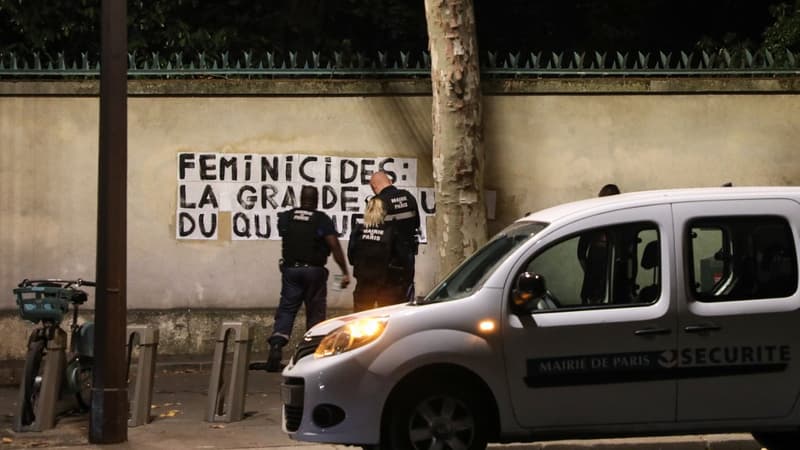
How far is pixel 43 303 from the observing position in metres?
10.4

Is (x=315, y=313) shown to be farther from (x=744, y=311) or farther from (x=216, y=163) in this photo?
(x=744, y=311)

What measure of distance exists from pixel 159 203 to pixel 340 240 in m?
1.80

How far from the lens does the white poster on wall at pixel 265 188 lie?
13.6 m

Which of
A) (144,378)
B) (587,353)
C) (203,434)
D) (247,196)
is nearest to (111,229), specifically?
(144,378)

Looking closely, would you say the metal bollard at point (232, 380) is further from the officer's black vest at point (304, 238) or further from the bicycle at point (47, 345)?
the officer's black vest at point (304, 238)

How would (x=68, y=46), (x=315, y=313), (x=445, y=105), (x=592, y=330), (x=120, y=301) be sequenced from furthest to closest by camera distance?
(x=68, y=46) → (x=315, y=313) → (x=445, y=105) → (x=120, y=301) → (x=592, y=330)

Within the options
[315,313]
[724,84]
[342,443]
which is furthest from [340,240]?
[342,443]

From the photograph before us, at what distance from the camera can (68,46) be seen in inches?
782

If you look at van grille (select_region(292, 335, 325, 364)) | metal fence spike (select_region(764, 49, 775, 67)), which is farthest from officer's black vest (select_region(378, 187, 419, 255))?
van grille (select_region(292, 335, 325, 364))

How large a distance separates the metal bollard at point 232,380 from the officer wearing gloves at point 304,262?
87.3 inches

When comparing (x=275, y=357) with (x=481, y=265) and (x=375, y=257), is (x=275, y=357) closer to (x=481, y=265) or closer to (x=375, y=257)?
(x=375, y=257)

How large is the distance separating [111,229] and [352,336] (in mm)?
2203

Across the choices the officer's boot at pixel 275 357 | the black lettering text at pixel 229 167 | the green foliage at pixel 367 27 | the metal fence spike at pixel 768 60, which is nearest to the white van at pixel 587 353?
the officer's boot at pixel 275 357

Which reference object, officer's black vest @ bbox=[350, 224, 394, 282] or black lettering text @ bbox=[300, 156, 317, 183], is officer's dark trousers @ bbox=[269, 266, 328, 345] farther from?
black lettering text @ bbox=[300, 156, 317, 183]
